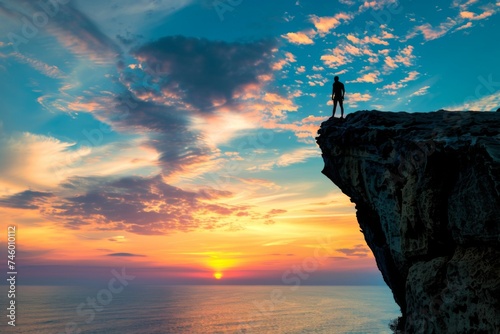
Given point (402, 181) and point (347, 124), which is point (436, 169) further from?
point (347, 124)

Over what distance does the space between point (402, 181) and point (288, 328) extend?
102 m

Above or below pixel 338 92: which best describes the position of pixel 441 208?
below

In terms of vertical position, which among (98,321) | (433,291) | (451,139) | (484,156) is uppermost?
(451,139)

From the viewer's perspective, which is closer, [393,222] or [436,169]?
[436,169]

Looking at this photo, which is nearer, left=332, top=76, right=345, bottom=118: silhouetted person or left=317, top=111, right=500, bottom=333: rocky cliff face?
left=317, top=111, right=500, bottom=333: rocky cliff face

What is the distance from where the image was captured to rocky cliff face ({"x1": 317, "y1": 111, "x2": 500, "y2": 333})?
14.4 metres

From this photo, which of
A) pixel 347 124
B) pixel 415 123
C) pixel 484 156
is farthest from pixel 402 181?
pixel 347 124

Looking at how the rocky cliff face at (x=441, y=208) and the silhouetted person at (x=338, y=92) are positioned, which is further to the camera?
the silhouetted person at (x=338, y=92)

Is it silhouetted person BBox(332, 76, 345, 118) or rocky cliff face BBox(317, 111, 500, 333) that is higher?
silhouetted person BBox(332, 76, 345, 118)

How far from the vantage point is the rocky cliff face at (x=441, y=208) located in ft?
47.1

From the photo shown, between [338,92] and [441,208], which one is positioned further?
[338,92]

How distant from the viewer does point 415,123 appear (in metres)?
22.7

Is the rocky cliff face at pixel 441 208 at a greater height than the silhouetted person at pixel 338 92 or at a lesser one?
lesser

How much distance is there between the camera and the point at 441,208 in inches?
685
